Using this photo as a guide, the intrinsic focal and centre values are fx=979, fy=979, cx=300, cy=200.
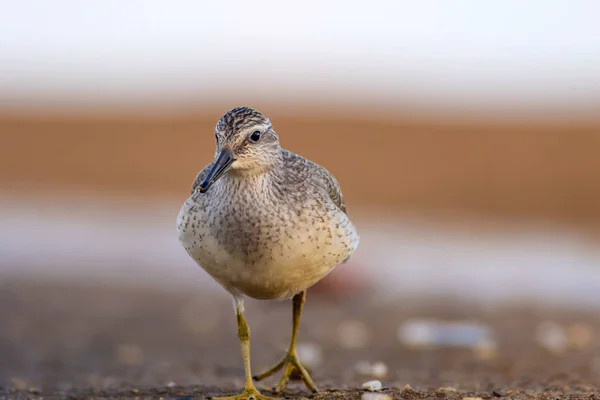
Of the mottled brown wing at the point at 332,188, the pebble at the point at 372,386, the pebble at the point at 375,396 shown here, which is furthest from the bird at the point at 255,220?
the pebble at the point at 375,396

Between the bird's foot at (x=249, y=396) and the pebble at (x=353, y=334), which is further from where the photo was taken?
the pebble at (x=353, y=334)

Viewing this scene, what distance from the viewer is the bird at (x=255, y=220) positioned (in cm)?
624

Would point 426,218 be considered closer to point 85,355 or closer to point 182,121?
point 85,355

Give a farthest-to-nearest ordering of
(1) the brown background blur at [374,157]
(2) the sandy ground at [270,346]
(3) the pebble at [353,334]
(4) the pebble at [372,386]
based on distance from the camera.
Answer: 1. (1) the brown background blur at [374,157]
2. (3) the pebble at [353,334]
3. (2) the sandy ground at [270,346]
4. (4) the pebble at [372,386]

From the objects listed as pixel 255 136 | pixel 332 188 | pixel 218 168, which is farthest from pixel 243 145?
pixel 332 188

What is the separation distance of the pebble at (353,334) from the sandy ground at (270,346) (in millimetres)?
21

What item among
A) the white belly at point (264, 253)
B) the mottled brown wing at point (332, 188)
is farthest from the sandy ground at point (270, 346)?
the mottled brown wing at point (332, 188)

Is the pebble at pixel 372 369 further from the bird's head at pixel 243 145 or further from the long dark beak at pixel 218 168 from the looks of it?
the long dark beak at pixel 218 168

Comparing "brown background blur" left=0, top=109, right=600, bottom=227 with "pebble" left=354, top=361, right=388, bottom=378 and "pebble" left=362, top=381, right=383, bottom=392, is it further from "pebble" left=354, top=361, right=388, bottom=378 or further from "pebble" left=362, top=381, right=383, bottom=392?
"pebble" left=362, top=381, right=383, bottom=392

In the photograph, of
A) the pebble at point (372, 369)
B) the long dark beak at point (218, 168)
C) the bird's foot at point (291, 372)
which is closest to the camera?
the long dark beak at point (218, 168)

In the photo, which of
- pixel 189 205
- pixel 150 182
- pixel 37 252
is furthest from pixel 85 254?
pixel 150 182

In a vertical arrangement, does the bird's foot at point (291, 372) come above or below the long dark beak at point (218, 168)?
below

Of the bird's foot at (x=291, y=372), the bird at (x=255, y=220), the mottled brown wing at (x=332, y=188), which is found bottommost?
the bird's foot at (x=291, y=372)

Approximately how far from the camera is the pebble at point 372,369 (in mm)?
8195
